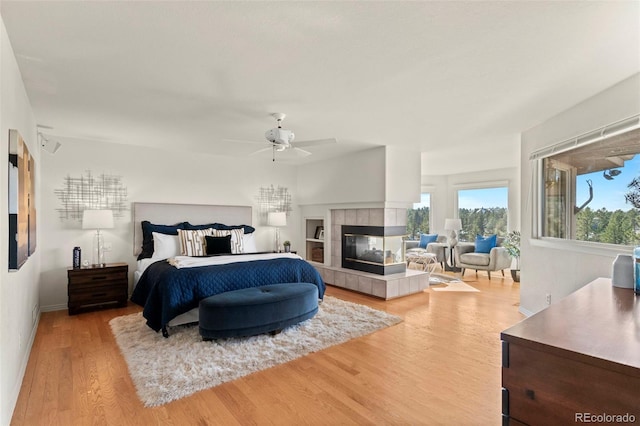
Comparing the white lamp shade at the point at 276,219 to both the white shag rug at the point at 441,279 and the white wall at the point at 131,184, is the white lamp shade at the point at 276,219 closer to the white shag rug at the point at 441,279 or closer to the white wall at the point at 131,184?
the white wall at the point at 131,184

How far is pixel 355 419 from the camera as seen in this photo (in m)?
2.00

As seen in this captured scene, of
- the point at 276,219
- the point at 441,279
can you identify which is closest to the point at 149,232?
the point at 276,219

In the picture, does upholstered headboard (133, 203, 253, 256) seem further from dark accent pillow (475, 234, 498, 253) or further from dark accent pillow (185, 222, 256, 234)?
dark accent pillow (475, 234, 498, 253)

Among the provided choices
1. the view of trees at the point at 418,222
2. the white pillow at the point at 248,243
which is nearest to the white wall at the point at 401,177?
the white pillow at the point at 248,243

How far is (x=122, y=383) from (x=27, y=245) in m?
1.35

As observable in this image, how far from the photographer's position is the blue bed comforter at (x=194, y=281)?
3275 mm

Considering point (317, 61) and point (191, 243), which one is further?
point (191, 243)

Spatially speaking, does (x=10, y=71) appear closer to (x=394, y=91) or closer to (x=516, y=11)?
(x=394, y=91)

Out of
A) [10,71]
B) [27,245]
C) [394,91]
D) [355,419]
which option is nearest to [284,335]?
[355,419]

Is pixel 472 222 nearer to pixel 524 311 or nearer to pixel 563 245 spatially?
pixel 524 311

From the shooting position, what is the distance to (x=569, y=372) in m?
0.96

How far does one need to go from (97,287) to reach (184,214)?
5.32 ft

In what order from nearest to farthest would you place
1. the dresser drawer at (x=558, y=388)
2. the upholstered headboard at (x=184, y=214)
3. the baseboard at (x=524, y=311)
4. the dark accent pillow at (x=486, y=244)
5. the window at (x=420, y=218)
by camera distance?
the dresser drawer at (x=558, y=388) → the baseboard at (x=524, y=311) → the upholstered headboard at (x=184, y=214) → the dark accent pillow at (x=486, y=244) → the window at (x=420, y=218)

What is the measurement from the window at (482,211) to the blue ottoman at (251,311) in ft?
18.9
